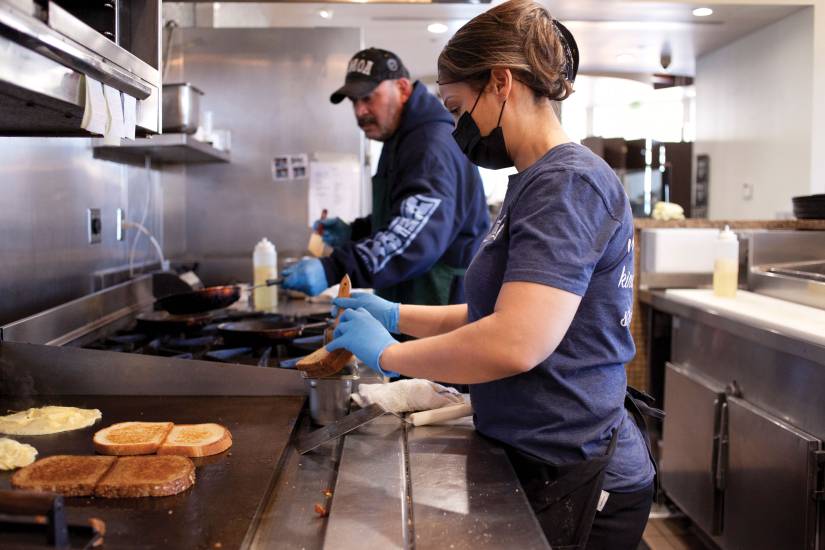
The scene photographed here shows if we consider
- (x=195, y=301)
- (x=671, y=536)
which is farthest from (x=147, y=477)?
(x=671, y=536)

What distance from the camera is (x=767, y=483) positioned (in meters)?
2.59

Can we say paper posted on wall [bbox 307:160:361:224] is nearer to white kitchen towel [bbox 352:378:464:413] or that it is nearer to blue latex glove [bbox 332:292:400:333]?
blue latex glove [bbox 332:292:400:333]

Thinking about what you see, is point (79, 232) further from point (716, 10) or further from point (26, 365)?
point (716, 10)

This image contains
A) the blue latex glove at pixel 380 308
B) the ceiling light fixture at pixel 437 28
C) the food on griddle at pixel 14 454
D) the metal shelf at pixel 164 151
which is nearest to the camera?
the food on griddle at pixel 14 454

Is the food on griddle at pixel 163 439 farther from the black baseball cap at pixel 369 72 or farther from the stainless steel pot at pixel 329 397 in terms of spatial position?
the black baseball cap at pixel 369 72

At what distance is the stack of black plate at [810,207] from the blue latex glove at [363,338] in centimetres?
265

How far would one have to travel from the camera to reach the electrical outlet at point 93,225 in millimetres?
2926

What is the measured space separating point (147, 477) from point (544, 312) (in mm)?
663

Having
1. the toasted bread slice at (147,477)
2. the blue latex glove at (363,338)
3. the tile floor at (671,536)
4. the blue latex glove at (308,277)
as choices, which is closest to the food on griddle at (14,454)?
the toasted bread slice at (147,477)

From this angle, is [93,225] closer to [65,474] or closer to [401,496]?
[65,474]

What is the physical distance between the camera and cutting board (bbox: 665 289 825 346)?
2.44 metres

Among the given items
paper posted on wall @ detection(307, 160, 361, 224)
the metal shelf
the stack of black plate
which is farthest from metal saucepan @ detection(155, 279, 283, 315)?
the stack of black plate

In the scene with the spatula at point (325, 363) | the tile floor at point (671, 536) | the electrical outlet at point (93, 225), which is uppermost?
the electrical outlet at point (93, 225)

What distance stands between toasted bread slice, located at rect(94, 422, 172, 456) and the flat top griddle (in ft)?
0.11
